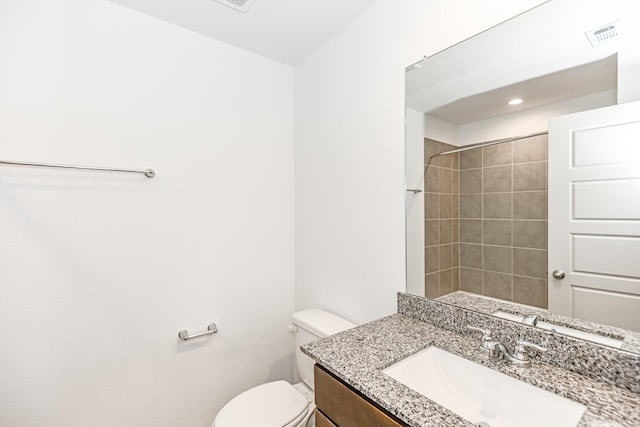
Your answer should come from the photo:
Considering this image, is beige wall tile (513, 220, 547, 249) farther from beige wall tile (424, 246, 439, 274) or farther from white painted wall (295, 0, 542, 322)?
white painted wall (295, 0, 542, 322)

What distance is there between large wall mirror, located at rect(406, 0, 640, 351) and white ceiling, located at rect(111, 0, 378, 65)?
526 mm

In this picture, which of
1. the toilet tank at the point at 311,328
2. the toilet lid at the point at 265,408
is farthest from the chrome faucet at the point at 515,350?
the toilet lid at the point at 265,408

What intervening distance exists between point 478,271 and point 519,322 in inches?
8.4

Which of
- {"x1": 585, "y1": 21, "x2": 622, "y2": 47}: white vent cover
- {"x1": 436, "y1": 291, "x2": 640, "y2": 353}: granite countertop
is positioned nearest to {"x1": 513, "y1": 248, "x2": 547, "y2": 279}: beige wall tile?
{"x1": 436, "y1": 291, "x2": 640, "y2": 353}: granite countertop

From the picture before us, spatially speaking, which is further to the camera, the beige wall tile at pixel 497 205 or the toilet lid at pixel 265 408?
the toilet lid at pixel 265 408

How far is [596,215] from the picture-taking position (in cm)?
83

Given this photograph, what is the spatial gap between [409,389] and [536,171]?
2.49 feet

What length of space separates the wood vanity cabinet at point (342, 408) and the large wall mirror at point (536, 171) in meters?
0.54

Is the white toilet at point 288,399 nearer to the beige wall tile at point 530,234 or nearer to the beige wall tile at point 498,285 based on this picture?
the beige wall tile at point 498,285

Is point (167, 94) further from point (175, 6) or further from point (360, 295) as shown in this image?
point (360, 295)

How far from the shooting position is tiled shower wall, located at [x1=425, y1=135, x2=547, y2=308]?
3.08ft

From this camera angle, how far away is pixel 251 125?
1777 mm

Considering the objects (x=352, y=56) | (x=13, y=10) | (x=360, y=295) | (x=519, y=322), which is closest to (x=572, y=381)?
(x=519, y=322)

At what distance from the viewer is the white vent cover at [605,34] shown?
2.59 feet
